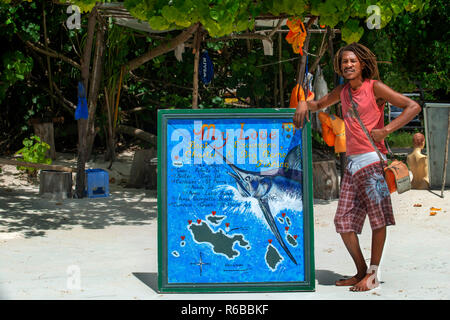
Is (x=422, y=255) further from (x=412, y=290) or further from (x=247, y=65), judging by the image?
(x=247, y=65)

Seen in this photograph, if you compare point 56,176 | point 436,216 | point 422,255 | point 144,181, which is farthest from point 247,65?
point 422,255

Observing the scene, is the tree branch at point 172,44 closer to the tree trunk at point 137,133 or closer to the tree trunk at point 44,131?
the tree trunk at point 137,133

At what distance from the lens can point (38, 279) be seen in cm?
571

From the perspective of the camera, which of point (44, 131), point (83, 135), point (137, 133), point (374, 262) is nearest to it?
point (374, 262)

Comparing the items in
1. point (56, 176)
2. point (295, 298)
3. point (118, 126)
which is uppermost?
point (118, 126)

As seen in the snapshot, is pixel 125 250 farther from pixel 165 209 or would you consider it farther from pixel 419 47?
pixel 419 47

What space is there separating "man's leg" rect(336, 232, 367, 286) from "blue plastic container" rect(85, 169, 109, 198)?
588 centimetres

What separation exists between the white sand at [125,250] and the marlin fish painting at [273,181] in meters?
0.68

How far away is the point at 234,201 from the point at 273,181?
1.03 ft

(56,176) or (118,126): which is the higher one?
(118,126)

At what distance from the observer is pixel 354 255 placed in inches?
207

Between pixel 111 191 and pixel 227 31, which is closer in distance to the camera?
pixel 227 31

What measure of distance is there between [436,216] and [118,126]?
754cm

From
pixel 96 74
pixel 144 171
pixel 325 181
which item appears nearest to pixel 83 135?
pixel 96 74
